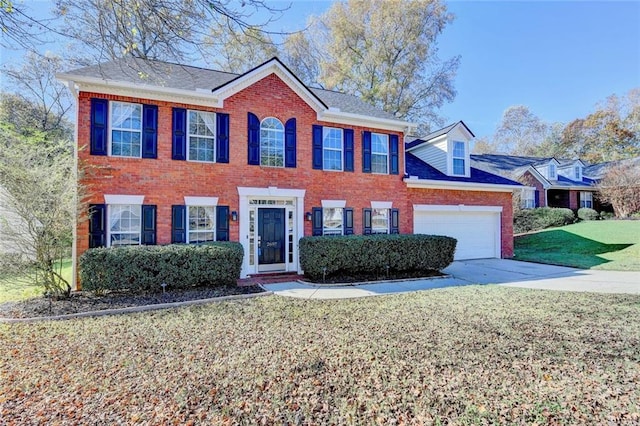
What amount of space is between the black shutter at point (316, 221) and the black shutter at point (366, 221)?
179 centimetres

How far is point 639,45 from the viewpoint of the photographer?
1367 cm

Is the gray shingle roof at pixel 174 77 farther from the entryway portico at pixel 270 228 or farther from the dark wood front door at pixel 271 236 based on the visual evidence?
the dark wood front door at pixel 271 236

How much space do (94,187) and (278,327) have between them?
6.98 meters

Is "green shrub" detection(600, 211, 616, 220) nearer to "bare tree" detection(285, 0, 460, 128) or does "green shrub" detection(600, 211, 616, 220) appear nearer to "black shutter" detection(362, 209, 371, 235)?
"bare tree" detection(285, 0, 460, 128)

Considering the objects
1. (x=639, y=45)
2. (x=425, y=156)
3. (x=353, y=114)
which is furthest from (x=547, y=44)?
(x=353, y=114)

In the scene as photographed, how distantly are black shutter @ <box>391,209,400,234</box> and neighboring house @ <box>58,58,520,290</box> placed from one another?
6cm

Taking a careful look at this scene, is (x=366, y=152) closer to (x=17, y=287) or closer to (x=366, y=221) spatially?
(x=366, y=221)

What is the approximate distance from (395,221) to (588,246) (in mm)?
11578

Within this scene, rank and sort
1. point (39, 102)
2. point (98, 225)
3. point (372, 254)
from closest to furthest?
point (98, 225) → point (372, 254) → point (39, 102)

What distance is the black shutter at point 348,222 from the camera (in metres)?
12.0

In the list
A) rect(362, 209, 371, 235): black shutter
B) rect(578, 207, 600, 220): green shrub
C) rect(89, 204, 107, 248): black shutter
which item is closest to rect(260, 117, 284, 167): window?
rect(362, 209, 371, 235): black shutter

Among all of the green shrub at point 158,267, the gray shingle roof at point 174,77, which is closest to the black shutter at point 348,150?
the gray shingle roof at point 174,77

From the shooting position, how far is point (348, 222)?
12086 mm

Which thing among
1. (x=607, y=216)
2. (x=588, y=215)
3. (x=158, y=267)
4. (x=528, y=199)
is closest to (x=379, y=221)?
(x=158, y=267)
